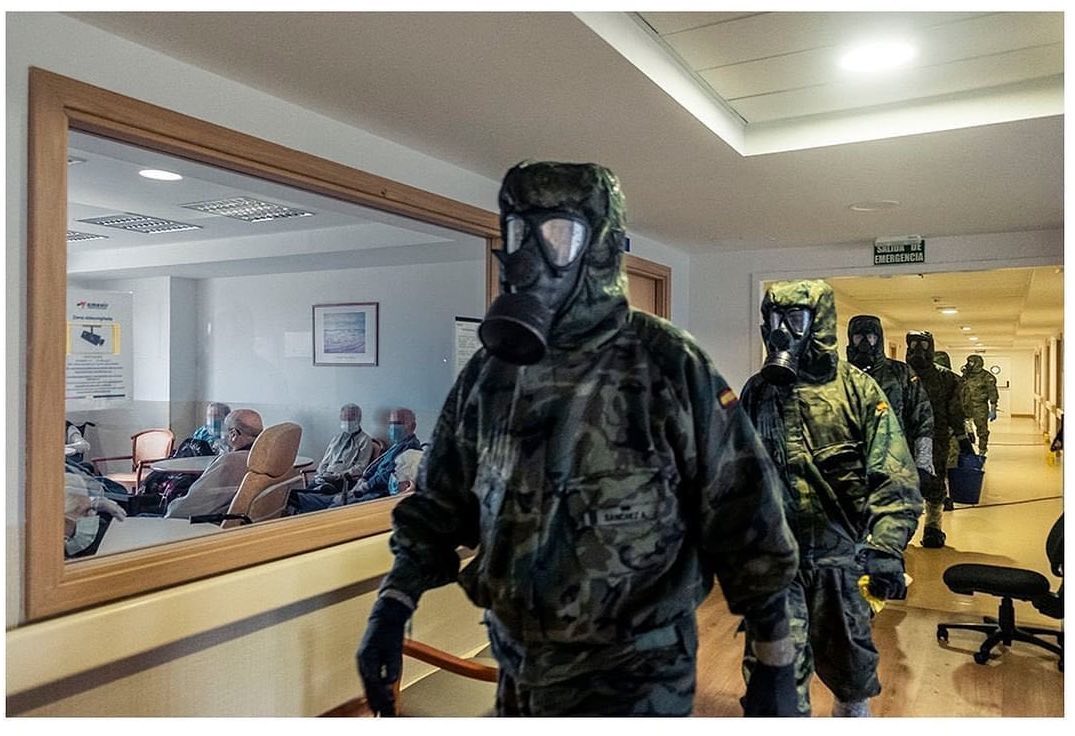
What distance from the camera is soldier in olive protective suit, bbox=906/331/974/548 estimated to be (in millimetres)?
2557

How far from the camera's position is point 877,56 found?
1.72 m

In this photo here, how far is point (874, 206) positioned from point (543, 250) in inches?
86.2

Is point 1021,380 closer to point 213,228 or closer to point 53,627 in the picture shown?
point 53,627

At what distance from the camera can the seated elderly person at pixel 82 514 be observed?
1486 millimetres

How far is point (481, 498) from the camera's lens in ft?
3.38

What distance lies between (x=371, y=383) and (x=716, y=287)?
72.7 inches

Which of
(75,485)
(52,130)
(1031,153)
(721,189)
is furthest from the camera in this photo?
(721,189)

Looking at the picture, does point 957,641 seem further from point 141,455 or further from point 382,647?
point 141,455

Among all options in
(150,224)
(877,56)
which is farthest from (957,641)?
(150,224)

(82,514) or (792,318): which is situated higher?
(792,318)

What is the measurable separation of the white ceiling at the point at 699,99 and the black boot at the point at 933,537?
1.24 m

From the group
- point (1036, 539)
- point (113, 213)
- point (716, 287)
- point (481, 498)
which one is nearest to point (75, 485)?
point (481, 498)

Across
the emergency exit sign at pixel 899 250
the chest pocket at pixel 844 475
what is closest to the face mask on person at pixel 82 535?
the chest pocket at pixel 844 475

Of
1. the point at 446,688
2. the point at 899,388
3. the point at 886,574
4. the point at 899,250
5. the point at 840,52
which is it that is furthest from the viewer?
the point at 899,250
